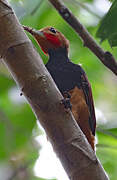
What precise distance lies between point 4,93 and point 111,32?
1797 millimetres

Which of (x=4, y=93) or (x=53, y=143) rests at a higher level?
(x=4, y=93)

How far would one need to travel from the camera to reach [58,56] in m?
3.42

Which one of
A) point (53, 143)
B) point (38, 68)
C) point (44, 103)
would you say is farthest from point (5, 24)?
point (53, 143)

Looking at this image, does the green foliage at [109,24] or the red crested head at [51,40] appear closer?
the green foliage at [109,24]

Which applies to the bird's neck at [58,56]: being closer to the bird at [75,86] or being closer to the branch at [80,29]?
the bird at [75,86]

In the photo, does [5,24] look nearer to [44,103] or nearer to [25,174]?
[44,103]

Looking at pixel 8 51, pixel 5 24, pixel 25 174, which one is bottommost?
pixel 25 174

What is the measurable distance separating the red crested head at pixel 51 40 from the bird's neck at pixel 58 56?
0.12 feet

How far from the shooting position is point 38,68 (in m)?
1.49

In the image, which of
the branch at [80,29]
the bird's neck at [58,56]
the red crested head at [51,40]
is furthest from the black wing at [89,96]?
the branch at [80,29]

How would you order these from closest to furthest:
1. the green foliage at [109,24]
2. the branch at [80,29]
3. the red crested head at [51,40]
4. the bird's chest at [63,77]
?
the green foliage at [109,24], the branch at [80,29], the bird's chest at [63,77], the red crested head at [51,40]

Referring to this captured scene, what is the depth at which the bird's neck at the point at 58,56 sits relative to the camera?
336 centimetres

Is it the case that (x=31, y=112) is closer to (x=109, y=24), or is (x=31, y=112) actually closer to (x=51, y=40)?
(x=51, y=40)

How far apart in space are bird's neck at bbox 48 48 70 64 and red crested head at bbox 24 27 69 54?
0.04m
